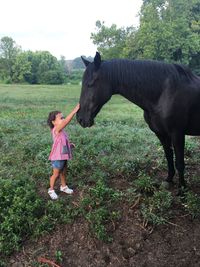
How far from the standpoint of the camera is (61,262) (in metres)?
3.84

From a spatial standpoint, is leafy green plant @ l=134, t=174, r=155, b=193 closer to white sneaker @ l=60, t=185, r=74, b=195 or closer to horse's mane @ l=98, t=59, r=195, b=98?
white sneaker @ l=60, t=185, r=74, b=195

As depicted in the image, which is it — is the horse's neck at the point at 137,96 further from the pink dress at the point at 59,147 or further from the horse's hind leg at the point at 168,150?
the pink dress at the point at 59,147

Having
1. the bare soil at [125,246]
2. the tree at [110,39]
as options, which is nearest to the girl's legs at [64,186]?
the bare soil at [125,246]

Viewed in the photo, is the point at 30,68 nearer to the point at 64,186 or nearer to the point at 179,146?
the point at 64,186

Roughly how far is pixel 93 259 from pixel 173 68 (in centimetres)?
258

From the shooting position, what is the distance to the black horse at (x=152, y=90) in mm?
4324

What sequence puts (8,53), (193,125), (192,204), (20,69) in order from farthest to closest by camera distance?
(8,53) < (20,69) < (193,125) < (192,204)

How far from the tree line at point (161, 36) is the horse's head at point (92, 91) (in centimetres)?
2251

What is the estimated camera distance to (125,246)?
400 cm

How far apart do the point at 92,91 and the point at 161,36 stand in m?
23.4

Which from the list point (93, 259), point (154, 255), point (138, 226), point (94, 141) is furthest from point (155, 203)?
point (94, 141)

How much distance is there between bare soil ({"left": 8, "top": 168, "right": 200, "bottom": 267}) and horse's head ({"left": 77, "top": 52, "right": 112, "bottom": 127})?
4.46ft

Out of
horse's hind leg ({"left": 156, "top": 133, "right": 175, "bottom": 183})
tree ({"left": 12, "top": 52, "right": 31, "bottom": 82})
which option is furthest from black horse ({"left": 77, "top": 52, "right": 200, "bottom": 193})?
tree ({"left": 12, "top": 52, "right": 31, "bottom": 82})

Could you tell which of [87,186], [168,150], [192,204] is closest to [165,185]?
[168,150]
